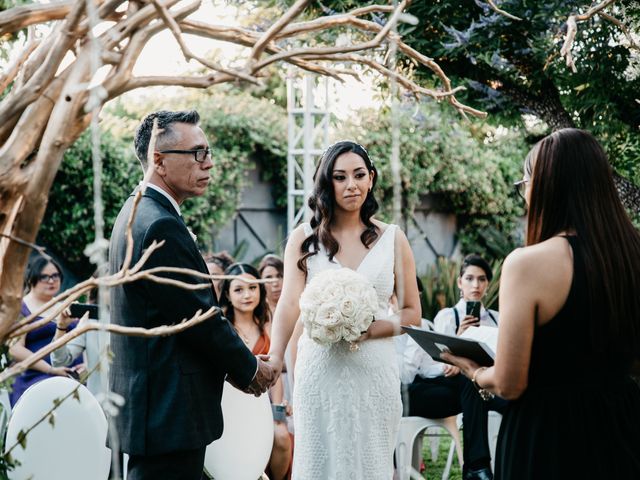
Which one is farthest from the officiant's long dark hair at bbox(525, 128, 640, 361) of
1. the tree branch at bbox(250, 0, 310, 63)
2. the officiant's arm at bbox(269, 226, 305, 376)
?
the officiant's arm at bbox(269, 226, 305, 376)

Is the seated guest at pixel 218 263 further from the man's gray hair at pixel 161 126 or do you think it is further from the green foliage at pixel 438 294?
the green foliage at pixel 438 294

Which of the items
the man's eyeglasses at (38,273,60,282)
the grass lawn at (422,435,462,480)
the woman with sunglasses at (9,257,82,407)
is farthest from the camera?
the grass lawn at (422,435,462,480)

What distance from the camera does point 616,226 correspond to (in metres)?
2.32

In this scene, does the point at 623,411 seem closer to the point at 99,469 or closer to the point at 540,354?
the point at 540,354

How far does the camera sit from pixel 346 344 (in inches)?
153

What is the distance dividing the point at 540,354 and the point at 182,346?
1215 millimetres

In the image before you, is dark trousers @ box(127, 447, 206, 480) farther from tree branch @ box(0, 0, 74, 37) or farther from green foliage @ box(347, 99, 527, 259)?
green foliage @ box(347, 99, 527, 259)

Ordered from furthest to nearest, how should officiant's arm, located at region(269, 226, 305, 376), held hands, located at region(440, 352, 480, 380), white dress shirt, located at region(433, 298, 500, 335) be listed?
white dress shirt, located at region(433, 298, 500, 335), officiant's arm, located at region(269, 226, 305, 376), held hands, located at region(440, 352, 480, 380)

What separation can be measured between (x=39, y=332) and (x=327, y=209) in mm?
2377

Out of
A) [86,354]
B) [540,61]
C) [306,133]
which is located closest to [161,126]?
[86,354]

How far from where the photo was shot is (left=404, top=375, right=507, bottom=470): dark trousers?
18.3 feet

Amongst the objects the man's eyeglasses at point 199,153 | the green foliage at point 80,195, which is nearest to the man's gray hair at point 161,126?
the man's eyeglasses at point 199,153

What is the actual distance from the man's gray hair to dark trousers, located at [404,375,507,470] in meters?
3.06

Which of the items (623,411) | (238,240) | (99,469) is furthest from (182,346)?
(238,240)
